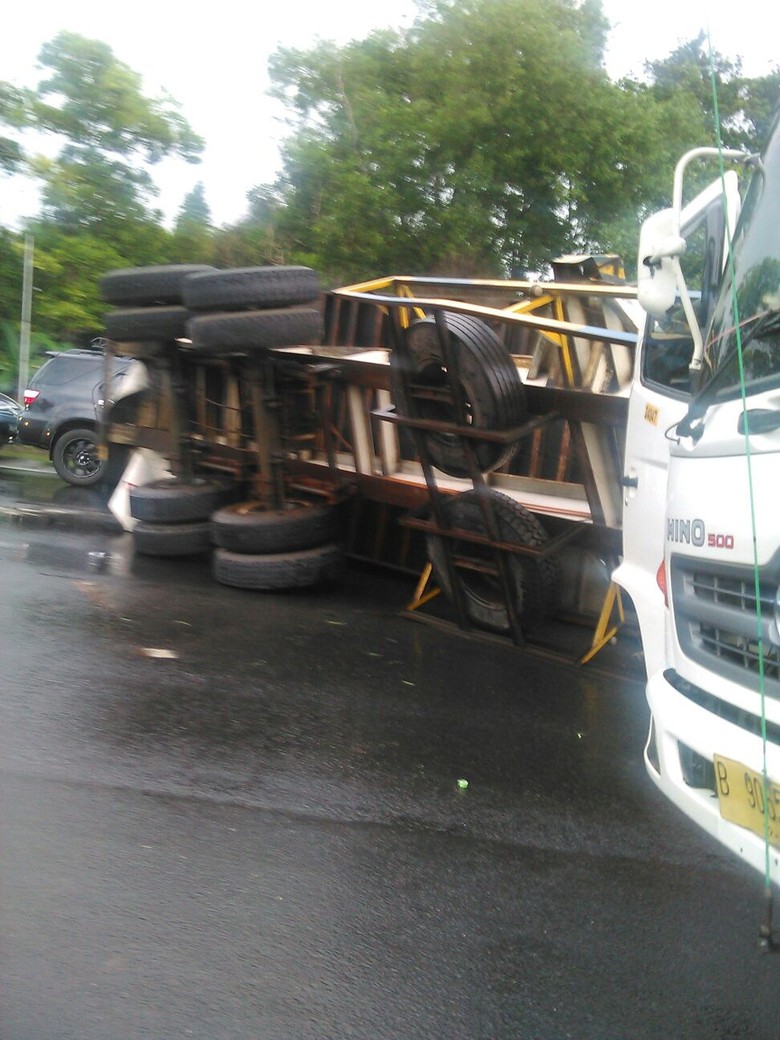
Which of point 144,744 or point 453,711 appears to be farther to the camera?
point 453,711

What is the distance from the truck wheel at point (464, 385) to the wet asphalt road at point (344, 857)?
1287 mm

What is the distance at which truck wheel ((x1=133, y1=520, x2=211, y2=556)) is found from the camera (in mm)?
9211

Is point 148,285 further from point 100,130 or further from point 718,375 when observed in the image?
point 100,130

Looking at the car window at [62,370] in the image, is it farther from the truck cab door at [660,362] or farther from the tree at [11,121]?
the truck cab door at [660,362]

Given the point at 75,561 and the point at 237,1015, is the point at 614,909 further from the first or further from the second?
the point at 75,561

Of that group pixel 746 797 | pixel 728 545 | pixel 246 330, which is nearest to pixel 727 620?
pixel 728 545

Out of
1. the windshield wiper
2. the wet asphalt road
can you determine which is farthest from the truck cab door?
the wet asphalt road

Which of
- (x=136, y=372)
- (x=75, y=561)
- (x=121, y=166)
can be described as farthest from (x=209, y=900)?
(x=121, y=166)

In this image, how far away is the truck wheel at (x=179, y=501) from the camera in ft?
30.0

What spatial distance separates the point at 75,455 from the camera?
16078 mm

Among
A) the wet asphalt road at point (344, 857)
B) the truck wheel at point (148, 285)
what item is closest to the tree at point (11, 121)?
the truck wheel at point (148, 285)

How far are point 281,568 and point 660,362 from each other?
3984 mm

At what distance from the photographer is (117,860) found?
13.0ft

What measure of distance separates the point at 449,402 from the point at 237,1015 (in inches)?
165
